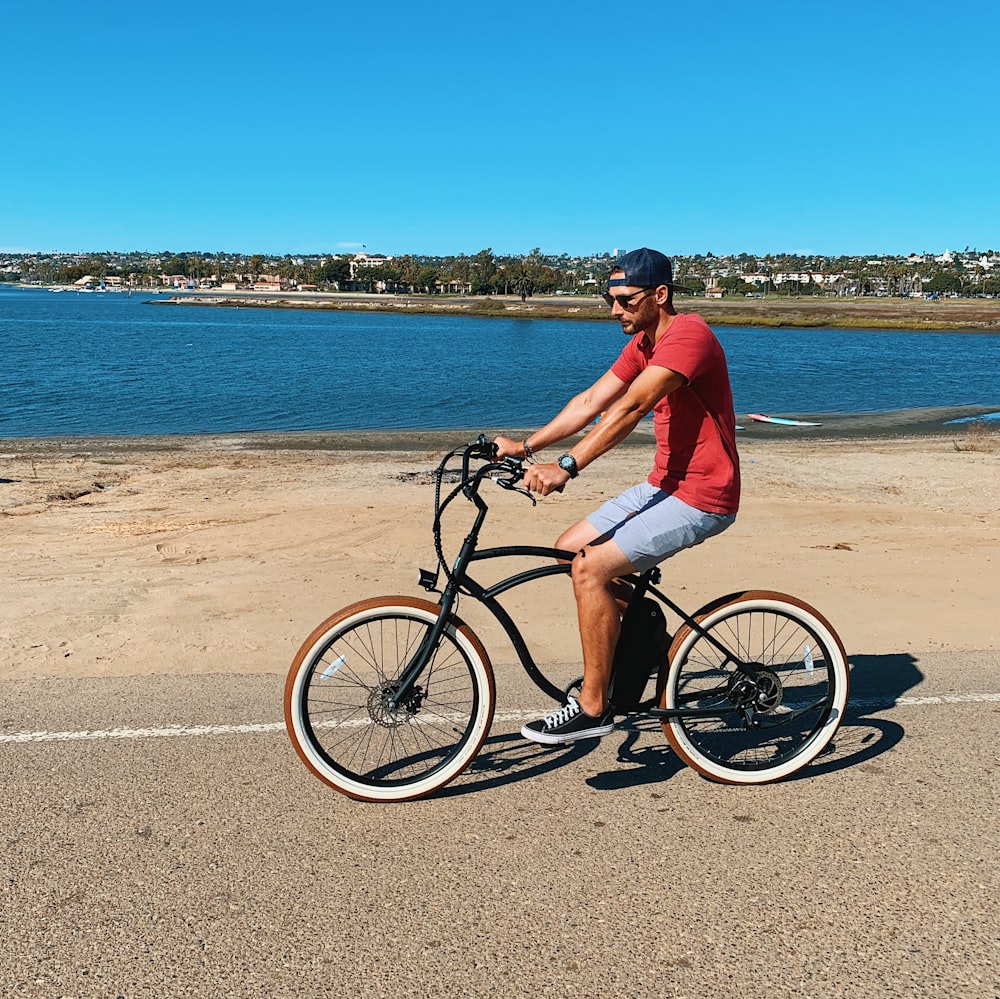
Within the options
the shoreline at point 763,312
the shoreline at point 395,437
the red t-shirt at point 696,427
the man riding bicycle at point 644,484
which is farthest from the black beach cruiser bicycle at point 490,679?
the shoreline at point 763,312

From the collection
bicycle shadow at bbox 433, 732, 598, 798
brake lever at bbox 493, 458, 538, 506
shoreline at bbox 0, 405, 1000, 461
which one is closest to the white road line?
bicycle shadow at bbox 433, 732, 598, 798

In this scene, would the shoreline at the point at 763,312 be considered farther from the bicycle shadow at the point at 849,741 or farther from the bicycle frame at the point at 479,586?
the bicycle frame at the point at 479,586

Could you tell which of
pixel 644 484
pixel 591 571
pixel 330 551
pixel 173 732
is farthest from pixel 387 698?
pixel 330 551

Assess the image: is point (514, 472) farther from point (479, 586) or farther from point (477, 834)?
point (477, 834)

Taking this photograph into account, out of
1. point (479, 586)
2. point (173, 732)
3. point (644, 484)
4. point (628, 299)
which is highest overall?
point (628, 299)

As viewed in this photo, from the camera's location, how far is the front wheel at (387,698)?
3742 millimetres

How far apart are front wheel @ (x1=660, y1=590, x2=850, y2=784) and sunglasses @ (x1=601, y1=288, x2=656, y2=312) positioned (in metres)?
1.30

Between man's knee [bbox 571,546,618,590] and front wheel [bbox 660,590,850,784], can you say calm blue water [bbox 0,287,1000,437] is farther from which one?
man's knee [bbox 571,546,618,590]

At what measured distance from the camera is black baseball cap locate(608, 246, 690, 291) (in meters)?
3.72

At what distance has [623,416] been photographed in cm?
353

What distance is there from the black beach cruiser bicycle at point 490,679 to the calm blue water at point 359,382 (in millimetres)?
22030

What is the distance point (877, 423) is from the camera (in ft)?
90.6

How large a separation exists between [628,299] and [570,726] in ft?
5.86

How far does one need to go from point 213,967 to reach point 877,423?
91.5ft
